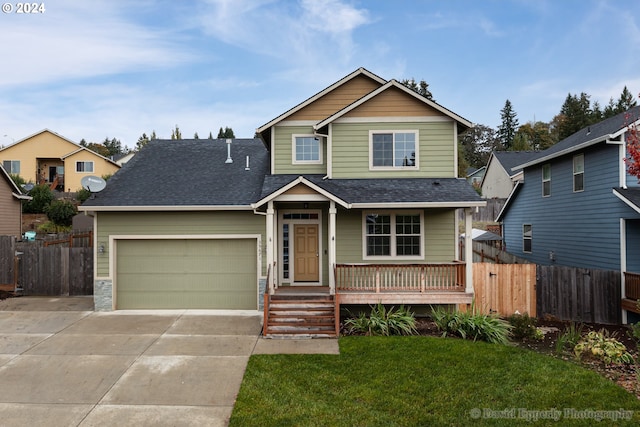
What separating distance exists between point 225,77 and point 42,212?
18.3 m

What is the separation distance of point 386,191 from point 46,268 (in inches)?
468

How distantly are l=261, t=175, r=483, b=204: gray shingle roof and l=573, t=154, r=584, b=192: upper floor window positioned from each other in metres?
4.91

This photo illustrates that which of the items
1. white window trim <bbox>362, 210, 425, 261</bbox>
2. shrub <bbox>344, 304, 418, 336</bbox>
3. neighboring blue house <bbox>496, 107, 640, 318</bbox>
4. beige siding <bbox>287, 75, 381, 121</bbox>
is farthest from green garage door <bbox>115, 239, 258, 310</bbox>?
neighboring blue house <bbox>496, 107, 640, 318</bbox>

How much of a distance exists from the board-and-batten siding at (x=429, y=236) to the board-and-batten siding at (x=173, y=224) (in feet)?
8.24

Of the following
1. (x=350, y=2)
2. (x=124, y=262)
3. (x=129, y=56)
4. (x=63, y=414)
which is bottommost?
(x=63, y=414)

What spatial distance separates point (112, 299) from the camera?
443 inches

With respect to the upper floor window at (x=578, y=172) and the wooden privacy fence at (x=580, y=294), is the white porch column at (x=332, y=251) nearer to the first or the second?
the wooden privacy fence at (x=580, y=294)

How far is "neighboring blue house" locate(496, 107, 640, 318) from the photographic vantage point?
11023mm

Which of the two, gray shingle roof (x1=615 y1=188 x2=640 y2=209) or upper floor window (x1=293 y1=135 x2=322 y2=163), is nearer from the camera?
gray shingle roof (x1=615 y1=188 x2=640 y2=209)

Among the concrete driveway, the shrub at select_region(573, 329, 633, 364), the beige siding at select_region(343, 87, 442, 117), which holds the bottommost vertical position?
the concrete driveway

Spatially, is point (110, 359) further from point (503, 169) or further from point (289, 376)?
point (503, 169)

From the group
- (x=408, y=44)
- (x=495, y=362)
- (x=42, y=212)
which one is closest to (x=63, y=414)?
(x=495, y=362)

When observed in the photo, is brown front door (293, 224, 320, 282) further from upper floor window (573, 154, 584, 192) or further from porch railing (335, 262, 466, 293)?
upper floor window (573, 154, 584, 192)

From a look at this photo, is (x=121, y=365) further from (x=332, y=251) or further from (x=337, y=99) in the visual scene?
(x=337, y=99)
